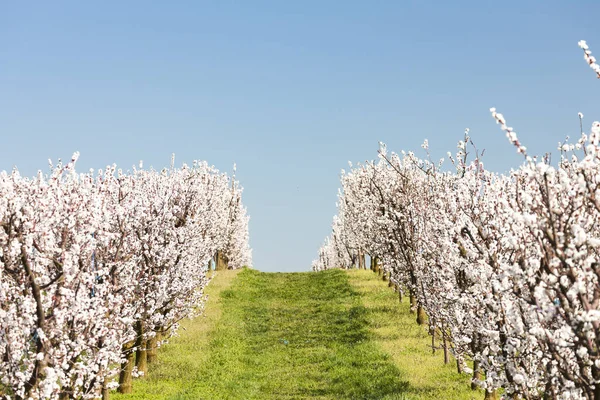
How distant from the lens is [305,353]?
98.1ft

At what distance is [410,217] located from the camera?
26.6 metres

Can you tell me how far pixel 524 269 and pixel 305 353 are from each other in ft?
76.1

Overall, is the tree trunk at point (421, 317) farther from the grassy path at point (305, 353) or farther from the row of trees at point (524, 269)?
the row of trees at point (524, 269)

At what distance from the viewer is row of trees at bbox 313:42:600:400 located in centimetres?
753

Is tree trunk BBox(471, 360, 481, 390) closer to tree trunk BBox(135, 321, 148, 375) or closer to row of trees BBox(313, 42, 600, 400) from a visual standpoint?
row of trees BBox(313, 42, 600, 400)

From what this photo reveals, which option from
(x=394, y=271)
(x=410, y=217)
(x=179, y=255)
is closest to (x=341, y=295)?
(x=394, y=271)

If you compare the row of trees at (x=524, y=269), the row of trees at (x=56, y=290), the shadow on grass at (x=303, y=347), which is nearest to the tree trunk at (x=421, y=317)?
the shadow on grass at (x=303, y=347)

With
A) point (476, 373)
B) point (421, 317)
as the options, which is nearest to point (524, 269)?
point (476, 373)

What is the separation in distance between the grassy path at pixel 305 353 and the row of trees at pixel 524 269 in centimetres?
349

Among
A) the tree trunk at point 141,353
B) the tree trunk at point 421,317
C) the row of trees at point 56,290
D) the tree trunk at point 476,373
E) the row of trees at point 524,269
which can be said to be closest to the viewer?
the row of trees at point 524,269

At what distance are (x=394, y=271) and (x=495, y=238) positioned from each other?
61.1ft

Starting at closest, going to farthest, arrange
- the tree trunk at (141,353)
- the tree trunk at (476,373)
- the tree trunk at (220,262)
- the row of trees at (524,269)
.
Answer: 1. the row of trees at (524,269)
2. the tree trunk at (476,373)
3. the tree trunk at (141,353)
4. the tree trunk at (220,262)

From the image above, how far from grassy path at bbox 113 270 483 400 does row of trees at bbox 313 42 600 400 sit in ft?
11.4

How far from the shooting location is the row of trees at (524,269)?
24.7ft
